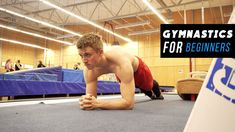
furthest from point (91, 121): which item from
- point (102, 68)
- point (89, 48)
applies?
point (102, 68)

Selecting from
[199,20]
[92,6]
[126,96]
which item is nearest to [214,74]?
[126,96]

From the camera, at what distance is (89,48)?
6.07 ft

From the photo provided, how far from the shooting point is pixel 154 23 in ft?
51.0

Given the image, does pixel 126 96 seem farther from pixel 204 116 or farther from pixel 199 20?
pixel 199 20

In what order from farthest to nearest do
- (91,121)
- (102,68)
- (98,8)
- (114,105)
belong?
(98,8)
(102,68)
(114,105)
(91,121)

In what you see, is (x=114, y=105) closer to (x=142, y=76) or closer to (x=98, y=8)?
(x=142, y=76)

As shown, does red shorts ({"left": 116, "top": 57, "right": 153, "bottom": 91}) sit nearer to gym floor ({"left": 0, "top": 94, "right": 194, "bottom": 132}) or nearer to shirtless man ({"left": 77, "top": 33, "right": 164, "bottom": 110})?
shirtless man ({"left": 77, "top": 33, "right": 164, "bottom": 110})

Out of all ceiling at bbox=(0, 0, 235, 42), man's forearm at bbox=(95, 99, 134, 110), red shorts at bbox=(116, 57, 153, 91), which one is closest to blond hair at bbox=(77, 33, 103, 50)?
man's forearm at bbox=(95, 99, 134, 110)

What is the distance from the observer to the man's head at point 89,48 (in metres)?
1.84

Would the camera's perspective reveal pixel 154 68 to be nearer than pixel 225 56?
No

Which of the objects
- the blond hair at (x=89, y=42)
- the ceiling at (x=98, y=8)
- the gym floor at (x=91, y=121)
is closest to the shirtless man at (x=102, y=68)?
the blond hair at (x=89, y=42)

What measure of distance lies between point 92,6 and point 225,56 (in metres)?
13.2

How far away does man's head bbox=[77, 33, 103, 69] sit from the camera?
184 cm

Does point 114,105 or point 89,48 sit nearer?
point 89,48
